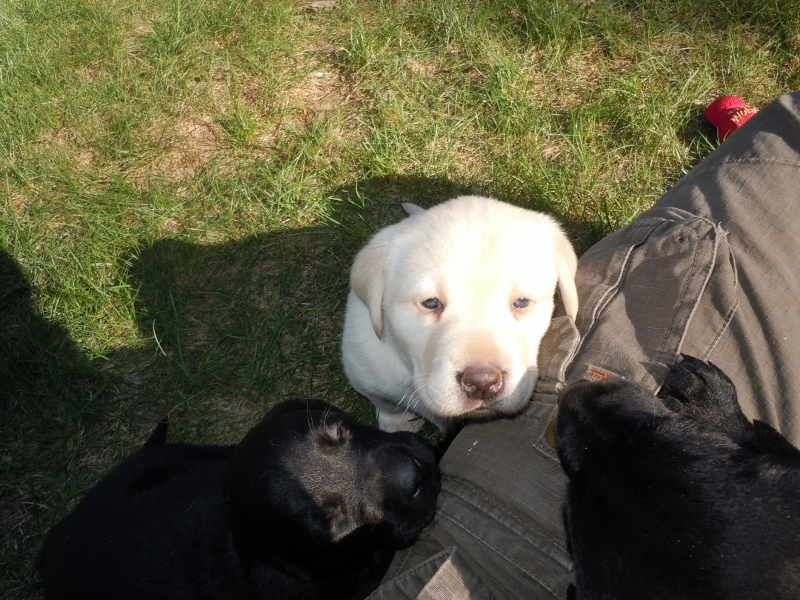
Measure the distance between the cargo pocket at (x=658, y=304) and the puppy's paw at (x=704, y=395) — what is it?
0.09 metres

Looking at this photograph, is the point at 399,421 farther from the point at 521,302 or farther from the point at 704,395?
the point at 704,395

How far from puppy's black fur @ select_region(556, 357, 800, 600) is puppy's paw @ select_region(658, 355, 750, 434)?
0.05 meters

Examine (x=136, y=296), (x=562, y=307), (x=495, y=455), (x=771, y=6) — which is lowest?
(x=136, y=296)

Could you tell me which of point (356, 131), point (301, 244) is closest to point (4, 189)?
point (301, 244)

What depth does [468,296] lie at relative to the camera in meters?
2.26

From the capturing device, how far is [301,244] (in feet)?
13.2

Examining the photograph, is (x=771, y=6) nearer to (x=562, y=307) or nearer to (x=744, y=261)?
(x=744, y=261)

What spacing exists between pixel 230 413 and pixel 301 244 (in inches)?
46.0

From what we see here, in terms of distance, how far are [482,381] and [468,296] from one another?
326mm

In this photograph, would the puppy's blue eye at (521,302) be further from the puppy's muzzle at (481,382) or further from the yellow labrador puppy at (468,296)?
the puppy's muzzle at (481,382)

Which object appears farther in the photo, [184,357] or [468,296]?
[184,357]

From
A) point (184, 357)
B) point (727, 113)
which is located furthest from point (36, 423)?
point (727, 113)

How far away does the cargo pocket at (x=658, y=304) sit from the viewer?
2172mm

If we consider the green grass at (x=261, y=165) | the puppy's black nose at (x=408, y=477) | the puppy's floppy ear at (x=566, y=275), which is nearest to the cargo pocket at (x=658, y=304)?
the puppy's floppy ear at (x=566, y=275)
